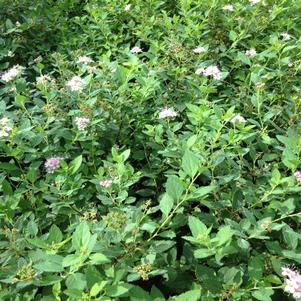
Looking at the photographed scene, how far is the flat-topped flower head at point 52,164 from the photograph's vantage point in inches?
70.3

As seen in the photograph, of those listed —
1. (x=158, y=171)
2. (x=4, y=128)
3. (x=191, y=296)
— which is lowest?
(x=158, y=171)

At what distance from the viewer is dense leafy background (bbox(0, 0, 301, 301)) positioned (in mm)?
1364

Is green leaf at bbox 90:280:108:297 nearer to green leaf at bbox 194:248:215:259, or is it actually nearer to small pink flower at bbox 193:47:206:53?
green leaf at bbox 194:248:215:259

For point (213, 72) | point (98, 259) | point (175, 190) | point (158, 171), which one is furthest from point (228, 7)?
point (98, 259)

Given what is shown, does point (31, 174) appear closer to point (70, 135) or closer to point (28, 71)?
point (70, 135)

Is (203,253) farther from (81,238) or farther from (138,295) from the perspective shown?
(81,238)

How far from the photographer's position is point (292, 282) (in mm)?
1331

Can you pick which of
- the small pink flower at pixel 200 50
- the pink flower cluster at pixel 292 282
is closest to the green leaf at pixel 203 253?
the pink flower cluster at pixel 292 282

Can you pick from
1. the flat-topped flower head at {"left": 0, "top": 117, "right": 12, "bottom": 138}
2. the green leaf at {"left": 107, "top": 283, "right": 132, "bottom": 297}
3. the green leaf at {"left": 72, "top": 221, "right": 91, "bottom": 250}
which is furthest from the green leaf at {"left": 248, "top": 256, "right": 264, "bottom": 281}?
the flat-topped flower head at {"left": 0, "top": 117, "right": 12, "bottom": 138}

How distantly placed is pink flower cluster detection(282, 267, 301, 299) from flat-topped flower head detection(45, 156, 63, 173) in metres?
0.96

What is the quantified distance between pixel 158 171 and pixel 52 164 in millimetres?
460

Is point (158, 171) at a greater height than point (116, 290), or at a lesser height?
lesser

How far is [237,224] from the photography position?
1.52 metres

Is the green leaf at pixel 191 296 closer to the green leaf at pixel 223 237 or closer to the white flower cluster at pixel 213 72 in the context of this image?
the green leaf at pixel 223 237
